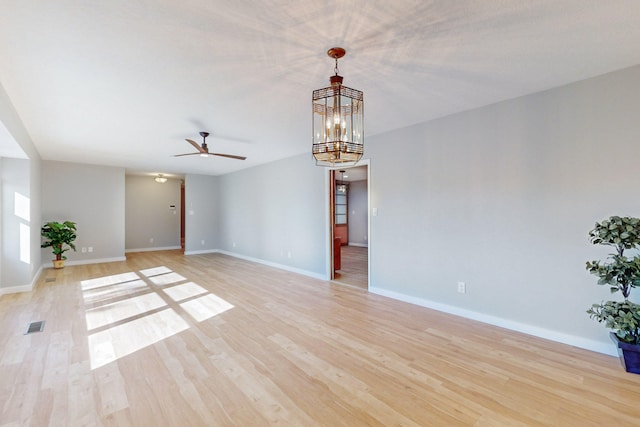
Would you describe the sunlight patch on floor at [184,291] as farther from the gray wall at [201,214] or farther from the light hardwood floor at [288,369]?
the gray wall at [201,214]

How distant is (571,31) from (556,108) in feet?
3.59

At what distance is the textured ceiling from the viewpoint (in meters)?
1.68

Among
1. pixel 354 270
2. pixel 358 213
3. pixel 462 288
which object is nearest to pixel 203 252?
pixel 354 270

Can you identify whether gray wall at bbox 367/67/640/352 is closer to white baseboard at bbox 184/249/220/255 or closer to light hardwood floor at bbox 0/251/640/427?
light hardwood floor at bbox 0/251/640/427

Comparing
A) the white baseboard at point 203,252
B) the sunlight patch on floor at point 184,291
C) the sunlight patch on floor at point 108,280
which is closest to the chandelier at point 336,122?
the sunlight patch on floor at point 184,291

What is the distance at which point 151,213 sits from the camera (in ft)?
29.9

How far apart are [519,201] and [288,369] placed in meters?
2.84

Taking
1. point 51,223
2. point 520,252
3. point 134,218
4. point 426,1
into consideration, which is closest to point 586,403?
point 520,252

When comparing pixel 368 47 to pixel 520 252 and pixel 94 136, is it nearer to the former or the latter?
pixel 520 252

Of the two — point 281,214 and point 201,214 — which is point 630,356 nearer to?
point 281,214

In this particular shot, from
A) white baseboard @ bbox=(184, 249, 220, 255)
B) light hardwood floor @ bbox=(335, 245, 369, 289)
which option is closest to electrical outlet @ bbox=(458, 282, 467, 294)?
light hardwood floor @ bbox=(335, 245, 369, 289)

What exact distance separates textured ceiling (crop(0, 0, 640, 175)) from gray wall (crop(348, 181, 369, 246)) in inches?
253

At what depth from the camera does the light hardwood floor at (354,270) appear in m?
5.06

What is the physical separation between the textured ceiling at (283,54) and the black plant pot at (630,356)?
2264mm
